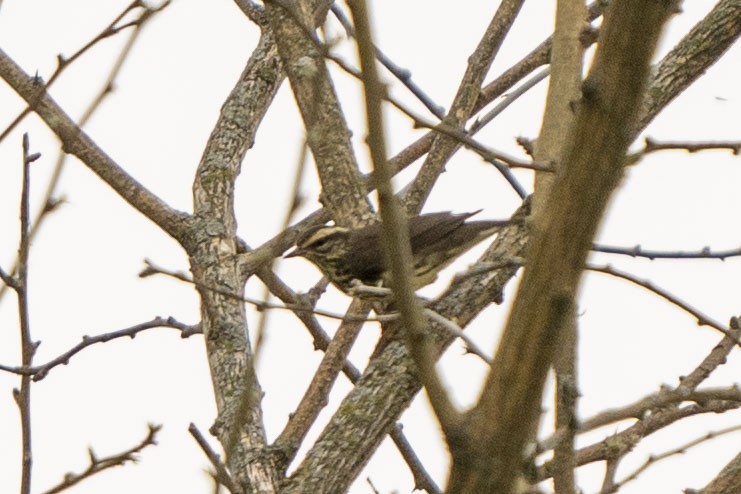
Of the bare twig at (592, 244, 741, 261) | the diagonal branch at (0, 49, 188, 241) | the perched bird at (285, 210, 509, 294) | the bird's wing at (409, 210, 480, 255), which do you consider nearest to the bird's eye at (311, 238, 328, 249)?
the perched bird at (285, 210, 509, 294)

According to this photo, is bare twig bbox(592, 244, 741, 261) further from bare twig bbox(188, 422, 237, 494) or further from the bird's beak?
the bird's beak

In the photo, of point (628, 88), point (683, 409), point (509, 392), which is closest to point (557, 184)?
point (628, 88)

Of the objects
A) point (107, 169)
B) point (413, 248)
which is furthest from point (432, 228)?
point (107, 169)

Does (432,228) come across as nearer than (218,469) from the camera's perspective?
No

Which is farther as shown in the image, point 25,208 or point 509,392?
point 25,208

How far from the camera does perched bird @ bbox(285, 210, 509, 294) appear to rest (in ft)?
21.0

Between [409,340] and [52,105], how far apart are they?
3870mm

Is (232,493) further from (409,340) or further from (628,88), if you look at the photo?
(628,88)

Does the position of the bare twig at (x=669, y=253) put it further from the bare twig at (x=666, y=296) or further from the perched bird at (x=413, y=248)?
the perched bird at (x=413, y=248)

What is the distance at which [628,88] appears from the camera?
1949 millimetres

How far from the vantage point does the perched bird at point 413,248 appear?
6.41 m

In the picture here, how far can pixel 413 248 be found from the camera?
254 inches

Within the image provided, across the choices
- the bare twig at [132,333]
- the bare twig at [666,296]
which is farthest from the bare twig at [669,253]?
the bare twig at [132,333]

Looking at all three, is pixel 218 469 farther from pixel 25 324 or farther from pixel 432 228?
pixel 432 228
